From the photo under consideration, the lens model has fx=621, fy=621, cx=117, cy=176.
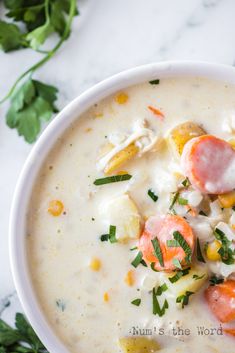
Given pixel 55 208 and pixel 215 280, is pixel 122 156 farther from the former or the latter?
pixel 215 280

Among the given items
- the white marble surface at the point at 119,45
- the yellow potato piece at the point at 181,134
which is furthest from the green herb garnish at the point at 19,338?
the yellow potato piece at the point at 181,134

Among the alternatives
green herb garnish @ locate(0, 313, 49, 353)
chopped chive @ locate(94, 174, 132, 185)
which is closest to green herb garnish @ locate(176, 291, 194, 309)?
chopped chive @ locate(94, 174, 132, 185)

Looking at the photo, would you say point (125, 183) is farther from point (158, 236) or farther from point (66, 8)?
point (66, 8)

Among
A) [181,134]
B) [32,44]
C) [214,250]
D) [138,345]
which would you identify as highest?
[32,44]

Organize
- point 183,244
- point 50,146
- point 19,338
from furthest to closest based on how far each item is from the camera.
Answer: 1. point 19,338
2. point 50,146
3. point 183,244

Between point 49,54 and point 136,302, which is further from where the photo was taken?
point 49,54

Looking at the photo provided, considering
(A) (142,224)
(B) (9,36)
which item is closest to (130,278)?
(A) (142,224)

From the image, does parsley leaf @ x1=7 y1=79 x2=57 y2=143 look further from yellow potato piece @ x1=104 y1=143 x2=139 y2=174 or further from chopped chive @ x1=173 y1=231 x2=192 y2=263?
chopped chive @ x1=173 y1=231 x2=192 y2=263
